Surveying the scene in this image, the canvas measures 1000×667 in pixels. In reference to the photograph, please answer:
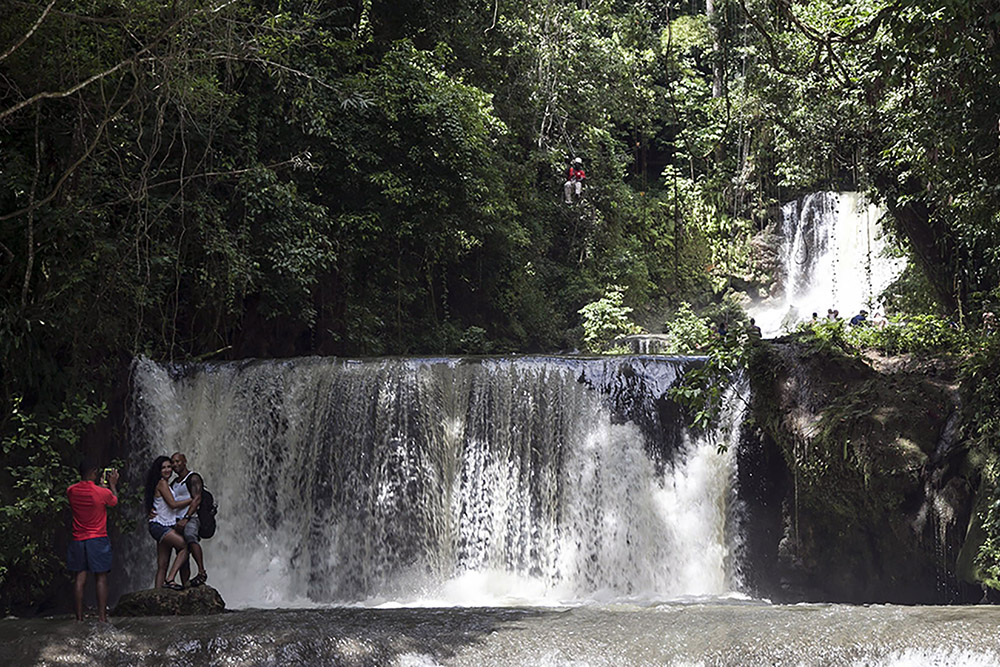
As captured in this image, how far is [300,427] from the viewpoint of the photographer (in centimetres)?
1318

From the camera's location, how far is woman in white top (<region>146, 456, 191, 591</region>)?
32.4ft

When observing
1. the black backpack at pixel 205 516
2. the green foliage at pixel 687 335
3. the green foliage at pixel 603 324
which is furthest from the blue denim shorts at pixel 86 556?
the green foliage at pixel 603 324

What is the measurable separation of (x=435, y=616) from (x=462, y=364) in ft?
15.4

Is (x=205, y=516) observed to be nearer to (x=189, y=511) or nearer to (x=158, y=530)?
(x=189, y=511)

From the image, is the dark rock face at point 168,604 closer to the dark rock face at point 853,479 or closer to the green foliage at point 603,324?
the dark rock face at point 853,479

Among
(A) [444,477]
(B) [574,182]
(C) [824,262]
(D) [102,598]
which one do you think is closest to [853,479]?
(A) [444,477]

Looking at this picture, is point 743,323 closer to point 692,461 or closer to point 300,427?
point 692,461

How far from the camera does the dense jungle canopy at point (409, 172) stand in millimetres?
Result: 10383

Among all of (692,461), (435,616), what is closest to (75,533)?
(435,616)

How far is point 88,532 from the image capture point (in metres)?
9.01

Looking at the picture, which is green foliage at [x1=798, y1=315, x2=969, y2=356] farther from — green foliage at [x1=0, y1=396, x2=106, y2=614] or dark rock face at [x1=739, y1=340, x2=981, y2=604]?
green foliage at [x1=0, y1=396, x2=106, y2=614]

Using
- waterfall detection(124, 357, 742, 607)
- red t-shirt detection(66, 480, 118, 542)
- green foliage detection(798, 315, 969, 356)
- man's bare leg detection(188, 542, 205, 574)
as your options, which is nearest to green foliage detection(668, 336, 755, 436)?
green foliage detection(798, 315, 969, 356)

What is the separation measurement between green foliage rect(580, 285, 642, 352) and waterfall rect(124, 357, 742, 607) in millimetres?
9415

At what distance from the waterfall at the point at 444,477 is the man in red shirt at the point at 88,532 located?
11.8ft
